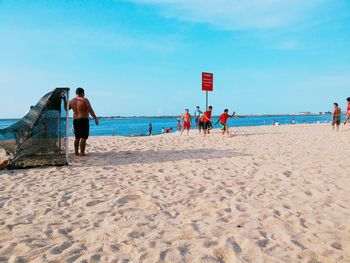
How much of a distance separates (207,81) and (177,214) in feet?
49.5

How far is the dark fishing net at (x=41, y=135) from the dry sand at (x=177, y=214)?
1.95 feet

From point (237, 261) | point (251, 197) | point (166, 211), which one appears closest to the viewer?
point (237, 261)

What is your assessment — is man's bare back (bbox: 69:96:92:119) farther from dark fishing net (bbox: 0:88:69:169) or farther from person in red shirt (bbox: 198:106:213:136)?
person in red shirt (bbox: 198:106:213:136)

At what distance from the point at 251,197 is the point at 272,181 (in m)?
1.24

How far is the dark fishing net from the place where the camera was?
275 inches

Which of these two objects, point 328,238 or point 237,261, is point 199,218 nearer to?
point 237,261

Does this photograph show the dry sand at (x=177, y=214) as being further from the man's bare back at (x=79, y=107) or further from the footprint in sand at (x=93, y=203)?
the man's bare back at (x=79, y=107)

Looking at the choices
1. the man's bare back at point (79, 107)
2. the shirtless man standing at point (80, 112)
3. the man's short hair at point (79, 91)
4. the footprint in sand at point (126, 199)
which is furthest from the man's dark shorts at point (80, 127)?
the footprint in sand at point (126, 199)

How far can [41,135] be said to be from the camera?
7.46m

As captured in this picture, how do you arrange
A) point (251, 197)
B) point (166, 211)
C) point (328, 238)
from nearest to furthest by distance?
1. point (328, 238)
2. point (166, 211)
3. point (251, 197)

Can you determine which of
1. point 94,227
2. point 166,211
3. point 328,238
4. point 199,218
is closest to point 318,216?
point 328,238

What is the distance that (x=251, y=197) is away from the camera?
4574mm

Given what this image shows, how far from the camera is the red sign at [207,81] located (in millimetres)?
18002

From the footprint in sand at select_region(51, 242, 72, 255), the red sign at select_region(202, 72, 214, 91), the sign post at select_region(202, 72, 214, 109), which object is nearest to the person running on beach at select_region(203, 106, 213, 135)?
the sign post at select_region(202, 72, 214, 109)
